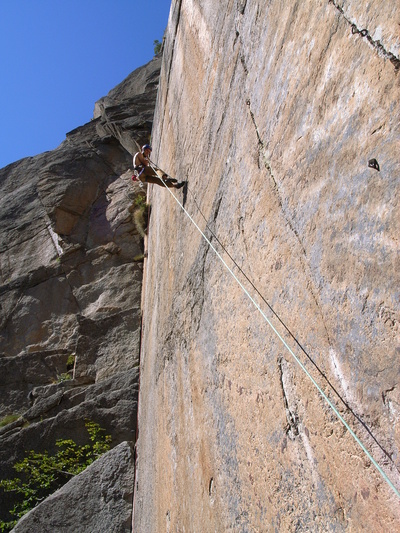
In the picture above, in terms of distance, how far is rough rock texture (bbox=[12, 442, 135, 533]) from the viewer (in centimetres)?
480

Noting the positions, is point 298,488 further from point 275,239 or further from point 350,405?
point 275,239

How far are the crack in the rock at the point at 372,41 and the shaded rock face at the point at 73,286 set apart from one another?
5.13 meters

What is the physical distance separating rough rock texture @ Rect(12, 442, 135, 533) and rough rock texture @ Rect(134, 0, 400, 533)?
1.38 meters

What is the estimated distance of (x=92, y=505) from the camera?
489 centimetres

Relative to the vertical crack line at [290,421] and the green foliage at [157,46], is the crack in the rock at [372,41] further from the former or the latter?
the green foliage at [157,46]

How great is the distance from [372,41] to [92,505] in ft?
15.8

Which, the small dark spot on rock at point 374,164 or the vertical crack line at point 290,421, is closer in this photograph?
the small dark spot on rock at point 374,164

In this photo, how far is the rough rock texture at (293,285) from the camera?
52.3 inches

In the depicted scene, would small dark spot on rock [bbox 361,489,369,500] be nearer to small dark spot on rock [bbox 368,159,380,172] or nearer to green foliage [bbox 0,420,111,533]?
small dark spot on rock [bbox 368,159,380,172]

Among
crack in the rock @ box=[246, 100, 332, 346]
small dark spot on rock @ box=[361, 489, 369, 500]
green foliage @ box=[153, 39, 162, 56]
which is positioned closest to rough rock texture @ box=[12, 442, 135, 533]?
crack in the rock @ box=[246, 100, 332, 346]

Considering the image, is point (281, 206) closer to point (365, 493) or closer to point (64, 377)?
point (365, 493)

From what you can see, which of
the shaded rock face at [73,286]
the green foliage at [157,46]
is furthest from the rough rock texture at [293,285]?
the green foliage at [157,46]

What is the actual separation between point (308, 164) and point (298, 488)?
3.68ft

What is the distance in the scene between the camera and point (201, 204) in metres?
3.59
